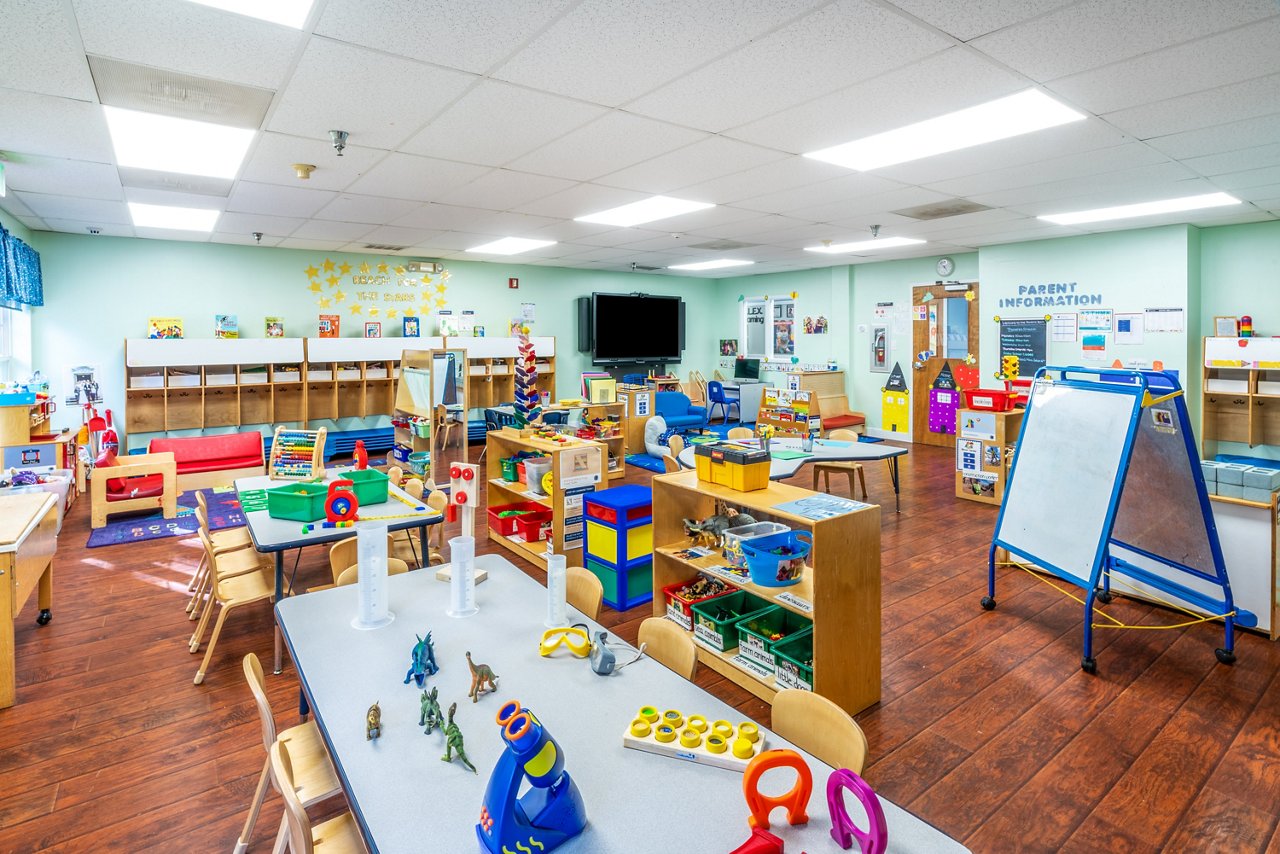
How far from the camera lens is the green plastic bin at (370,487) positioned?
392cm

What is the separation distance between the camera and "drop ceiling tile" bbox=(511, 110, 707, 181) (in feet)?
11.9

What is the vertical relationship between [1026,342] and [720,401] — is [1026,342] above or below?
above

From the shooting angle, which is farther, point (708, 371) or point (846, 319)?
point (708, 371)

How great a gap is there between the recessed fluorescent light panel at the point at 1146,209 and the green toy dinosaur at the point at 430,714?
6872 mm

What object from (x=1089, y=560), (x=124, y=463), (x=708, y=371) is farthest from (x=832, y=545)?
(x=708, y=371)

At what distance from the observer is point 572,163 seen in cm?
437

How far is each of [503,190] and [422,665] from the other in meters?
4.21

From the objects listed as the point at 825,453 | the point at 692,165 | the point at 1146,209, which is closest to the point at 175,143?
the point at 692,165

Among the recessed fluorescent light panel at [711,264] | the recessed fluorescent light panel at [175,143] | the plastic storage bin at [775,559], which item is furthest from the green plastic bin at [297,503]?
the recessed fluorescent light panel at [711,264]

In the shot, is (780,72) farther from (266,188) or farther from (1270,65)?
(266,188)

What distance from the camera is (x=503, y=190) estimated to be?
517cm

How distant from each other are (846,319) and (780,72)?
8222mm

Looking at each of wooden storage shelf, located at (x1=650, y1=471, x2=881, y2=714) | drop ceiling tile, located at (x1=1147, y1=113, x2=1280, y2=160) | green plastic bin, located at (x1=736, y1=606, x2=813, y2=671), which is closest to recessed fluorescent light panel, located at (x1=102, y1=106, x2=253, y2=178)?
wooden storage shelf, located at (x1=650, y1=471, x2=881, y2=714)

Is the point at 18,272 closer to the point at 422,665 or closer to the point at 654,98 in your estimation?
the point at 654,98
